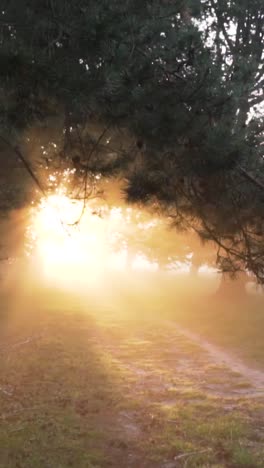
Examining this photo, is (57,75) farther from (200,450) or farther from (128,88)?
(200,450)

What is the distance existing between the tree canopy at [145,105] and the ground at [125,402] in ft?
8.61

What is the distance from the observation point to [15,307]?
26094mm

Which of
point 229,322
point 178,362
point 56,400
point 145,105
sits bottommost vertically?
point 56,400

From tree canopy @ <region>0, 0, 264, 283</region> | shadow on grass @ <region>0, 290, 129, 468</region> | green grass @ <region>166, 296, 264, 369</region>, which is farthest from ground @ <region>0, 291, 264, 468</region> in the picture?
tree canopy @ <region>0, 0, 264, 283</region>

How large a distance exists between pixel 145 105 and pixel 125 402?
583 centimetres

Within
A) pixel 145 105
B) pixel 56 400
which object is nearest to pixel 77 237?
pixel 56 400

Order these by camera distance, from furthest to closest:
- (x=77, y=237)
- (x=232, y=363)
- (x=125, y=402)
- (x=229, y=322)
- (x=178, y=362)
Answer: (x=229, y=322) → (x=232, y=363) → (x=178, y=362) → (x=125, y=402) → (x=77, y=237)

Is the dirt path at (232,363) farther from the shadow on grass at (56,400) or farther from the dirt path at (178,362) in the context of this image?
the shadow on grass at (56,400)

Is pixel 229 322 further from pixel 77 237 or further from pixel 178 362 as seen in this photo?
pixel 77 237

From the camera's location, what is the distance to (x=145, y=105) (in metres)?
5.64

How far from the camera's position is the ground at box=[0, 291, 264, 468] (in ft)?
23.0

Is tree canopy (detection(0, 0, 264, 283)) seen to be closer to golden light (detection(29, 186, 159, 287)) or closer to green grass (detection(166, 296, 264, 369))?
golden light (detection(29, 186, 159, 287))

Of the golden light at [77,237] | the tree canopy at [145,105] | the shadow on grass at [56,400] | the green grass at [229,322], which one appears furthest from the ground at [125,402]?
the golden light at [77,237]

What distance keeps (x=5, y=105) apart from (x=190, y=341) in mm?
13644
